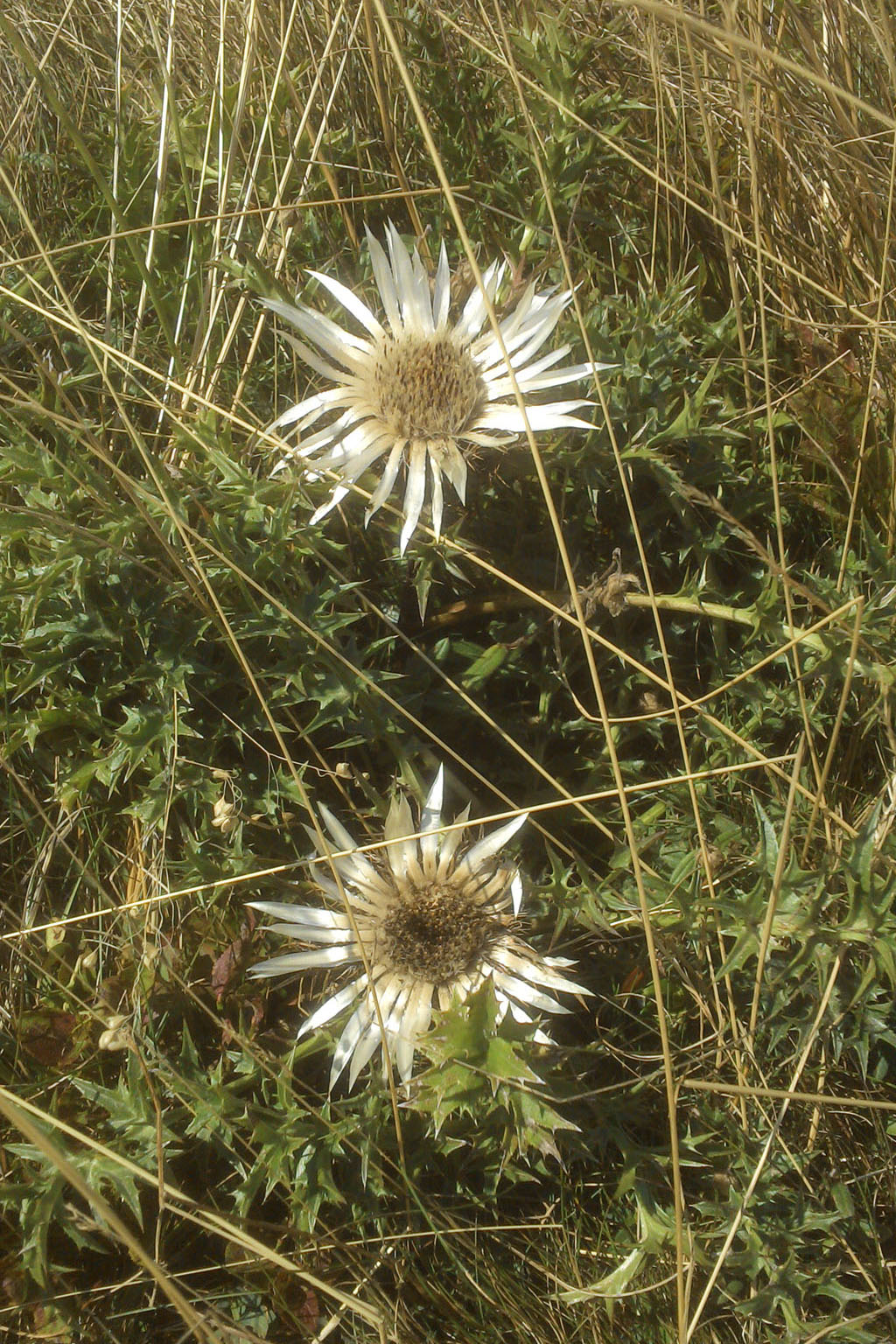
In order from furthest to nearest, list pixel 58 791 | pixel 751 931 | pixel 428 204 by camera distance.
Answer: pixel 428 204 → pixel 58 791 → pixel 751 931

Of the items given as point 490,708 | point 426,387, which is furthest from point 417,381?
point 490,708

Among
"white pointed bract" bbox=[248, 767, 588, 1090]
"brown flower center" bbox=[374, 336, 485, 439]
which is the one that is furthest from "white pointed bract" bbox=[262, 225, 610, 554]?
"white pointed bract" bbox=[248, 767, 588, 1090]

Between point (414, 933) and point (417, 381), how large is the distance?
2.85 ft

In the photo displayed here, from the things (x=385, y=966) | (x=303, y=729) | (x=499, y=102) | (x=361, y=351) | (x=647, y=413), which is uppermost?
(x=499, y=102)

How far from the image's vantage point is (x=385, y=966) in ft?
4.72

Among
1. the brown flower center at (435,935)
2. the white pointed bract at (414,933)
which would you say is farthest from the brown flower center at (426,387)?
the brown flower center at (435,935)

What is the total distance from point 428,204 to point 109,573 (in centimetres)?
95

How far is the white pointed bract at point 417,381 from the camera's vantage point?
4.90ft

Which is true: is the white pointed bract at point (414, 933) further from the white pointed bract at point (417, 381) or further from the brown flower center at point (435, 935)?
the white pointed bract at point (417, 381)

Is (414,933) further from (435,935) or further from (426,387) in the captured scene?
(426,387)

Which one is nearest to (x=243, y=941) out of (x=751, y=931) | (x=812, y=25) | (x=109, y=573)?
(x=109, y=573)

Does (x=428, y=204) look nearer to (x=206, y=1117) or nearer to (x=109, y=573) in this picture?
(x=109, y=573)

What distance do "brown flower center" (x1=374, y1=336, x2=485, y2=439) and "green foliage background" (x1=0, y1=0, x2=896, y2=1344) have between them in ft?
0.50

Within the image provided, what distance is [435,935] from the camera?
1.45m
